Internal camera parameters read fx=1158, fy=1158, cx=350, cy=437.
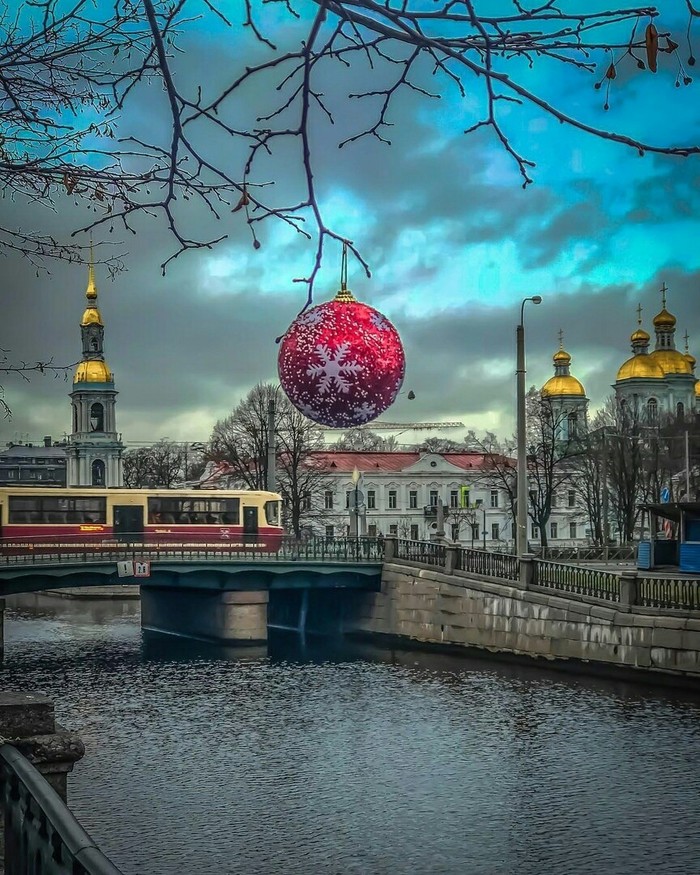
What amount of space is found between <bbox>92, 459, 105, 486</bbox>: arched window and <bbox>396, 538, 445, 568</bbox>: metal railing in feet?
202

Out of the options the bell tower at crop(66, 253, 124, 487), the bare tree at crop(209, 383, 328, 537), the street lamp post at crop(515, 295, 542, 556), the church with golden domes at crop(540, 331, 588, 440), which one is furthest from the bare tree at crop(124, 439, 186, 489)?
the street lamp post at crop(515, 295, 542, 556)

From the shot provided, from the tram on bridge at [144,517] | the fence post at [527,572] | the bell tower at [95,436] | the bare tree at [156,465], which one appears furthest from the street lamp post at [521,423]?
the bell tower at [95,436]

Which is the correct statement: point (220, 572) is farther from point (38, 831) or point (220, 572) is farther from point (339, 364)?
point (339, 364)

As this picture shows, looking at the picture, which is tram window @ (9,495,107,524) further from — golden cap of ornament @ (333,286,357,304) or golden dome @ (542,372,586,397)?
golden dome @ (542,372,586,397)

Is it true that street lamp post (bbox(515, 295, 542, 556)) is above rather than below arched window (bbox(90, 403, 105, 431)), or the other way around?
below

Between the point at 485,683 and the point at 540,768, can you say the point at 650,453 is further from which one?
the point at 540,768

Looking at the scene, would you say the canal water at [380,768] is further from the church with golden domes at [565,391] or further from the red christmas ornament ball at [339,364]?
the church with golden domes at [565,391]

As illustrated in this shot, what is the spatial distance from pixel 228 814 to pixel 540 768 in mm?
5232

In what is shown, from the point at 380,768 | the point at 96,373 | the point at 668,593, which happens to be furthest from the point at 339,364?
the point at 96,373

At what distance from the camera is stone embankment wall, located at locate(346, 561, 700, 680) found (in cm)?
2542

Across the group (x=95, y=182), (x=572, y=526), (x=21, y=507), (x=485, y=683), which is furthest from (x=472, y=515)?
(x=95, y=182)

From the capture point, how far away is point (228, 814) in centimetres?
1589

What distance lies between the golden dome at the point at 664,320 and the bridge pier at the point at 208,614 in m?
58.0

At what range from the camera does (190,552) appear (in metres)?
36.8
